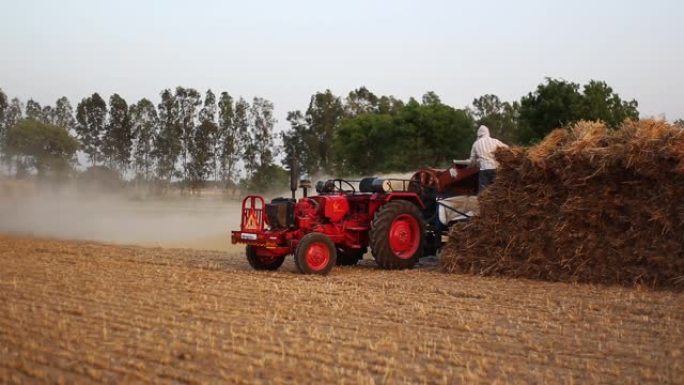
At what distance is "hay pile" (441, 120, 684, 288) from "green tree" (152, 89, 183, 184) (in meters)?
57.2

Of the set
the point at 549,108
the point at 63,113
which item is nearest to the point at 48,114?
the point at 63,113

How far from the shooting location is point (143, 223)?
1065 inches

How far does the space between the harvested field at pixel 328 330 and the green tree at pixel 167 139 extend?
57.2 m

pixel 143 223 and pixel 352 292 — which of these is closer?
pixel 352 292

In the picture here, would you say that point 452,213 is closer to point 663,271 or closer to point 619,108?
point 663,271

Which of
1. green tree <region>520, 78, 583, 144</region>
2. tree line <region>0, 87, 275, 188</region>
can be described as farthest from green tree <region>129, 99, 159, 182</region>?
green tree <region>520, 78, 583, 144</region>

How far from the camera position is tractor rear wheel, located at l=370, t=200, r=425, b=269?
41.7 feet

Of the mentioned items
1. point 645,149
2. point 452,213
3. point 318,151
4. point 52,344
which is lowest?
point 52,344

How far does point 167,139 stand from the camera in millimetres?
68125

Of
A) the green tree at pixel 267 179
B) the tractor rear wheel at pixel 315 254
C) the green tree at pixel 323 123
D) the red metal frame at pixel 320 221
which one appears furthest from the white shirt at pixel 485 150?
the green tree at pixel 323 123

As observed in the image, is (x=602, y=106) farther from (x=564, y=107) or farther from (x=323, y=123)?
(x=323, y=123)

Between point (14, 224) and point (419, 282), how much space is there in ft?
69.7

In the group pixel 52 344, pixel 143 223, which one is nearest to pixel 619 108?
pixel 143 223

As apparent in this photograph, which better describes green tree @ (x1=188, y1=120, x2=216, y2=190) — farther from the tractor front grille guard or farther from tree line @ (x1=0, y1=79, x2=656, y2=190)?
the tractor front grille guard
